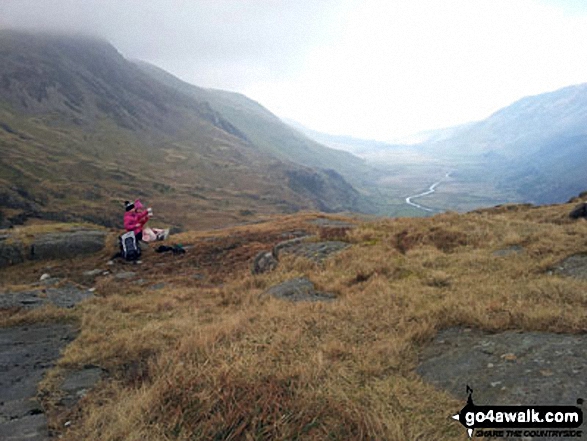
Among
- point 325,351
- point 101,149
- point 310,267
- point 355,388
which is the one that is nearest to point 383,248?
point 310,267

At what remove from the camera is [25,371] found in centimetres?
642

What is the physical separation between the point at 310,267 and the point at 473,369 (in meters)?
7.53

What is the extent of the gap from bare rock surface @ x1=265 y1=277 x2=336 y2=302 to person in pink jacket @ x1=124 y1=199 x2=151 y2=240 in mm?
12003

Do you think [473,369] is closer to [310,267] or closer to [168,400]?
[168,400]

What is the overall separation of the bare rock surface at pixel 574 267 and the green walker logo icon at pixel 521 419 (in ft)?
16.3

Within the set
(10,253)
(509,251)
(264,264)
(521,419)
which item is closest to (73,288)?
(264,264)

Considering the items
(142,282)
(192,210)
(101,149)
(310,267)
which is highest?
(101,149)

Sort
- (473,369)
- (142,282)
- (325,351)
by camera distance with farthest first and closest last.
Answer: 1. (142,282)
2. (325,351)
3. (473,369)

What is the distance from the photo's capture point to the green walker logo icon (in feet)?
11.9

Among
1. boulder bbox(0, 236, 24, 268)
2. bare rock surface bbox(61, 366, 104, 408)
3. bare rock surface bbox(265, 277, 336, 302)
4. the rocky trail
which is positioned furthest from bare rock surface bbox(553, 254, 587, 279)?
boulder bbox(0, 236, 24, 268)

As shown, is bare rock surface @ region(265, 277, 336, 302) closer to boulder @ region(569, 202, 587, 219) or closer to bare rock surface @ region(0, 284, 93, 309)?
bare rock surface @ region(0, 284, 93, 309)

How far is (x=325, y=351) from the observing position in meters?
5.68

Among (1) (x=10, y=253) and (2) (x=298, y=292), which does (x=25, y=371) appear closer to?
(2) (x=298, y=292)

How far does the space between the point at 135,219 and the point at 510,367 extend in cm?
1925
